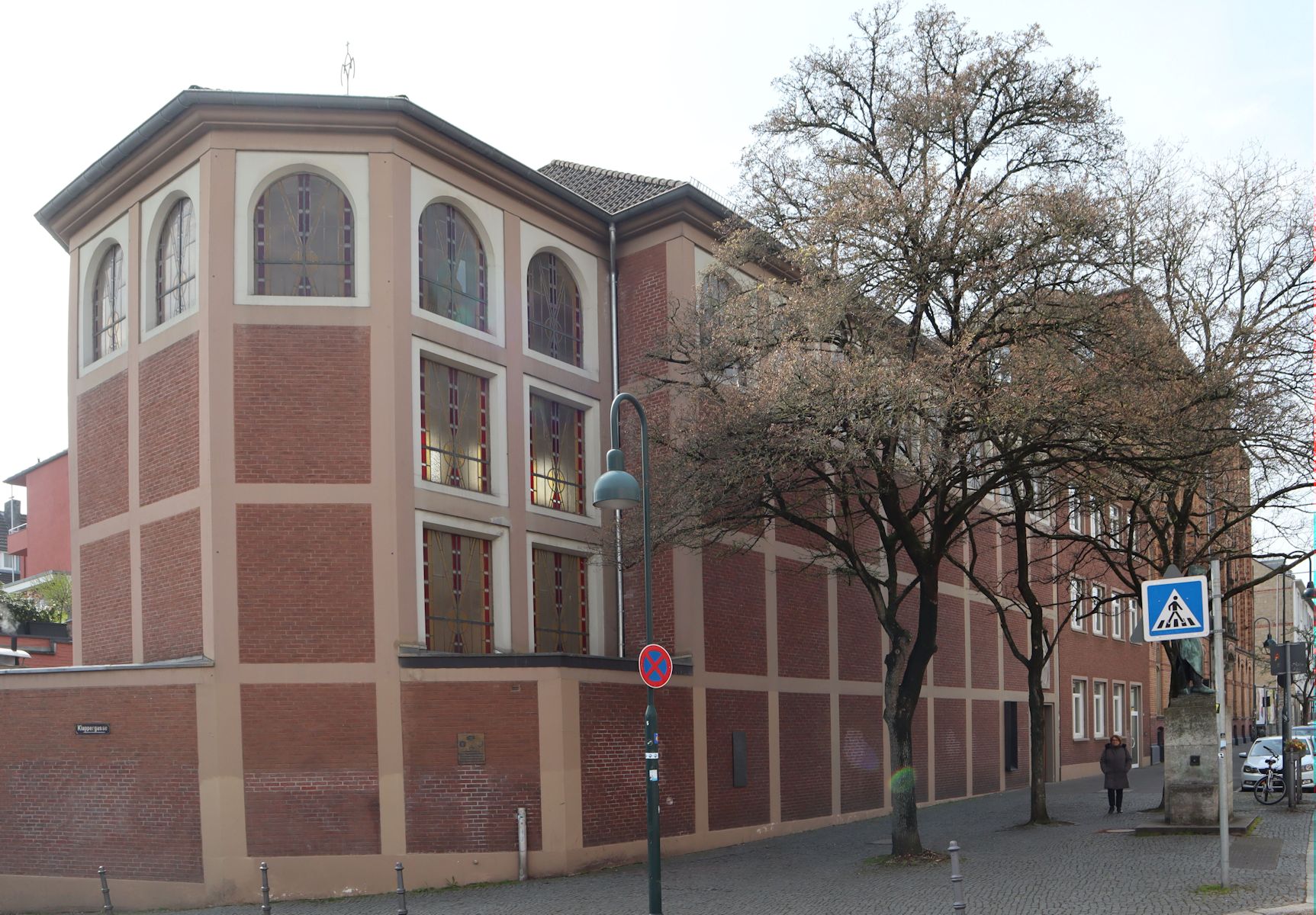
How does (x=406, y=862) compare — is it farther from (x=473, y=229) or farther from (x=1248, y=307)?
(x=1248, y=307)

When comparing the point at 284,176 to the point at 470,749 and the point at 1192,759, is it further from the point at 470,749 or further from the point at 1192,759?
the point at 1192,759

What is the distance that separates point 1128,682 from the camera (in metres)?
48.7

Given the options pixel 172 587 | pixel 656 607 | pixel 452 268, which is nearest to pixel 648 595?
pixel 656 607

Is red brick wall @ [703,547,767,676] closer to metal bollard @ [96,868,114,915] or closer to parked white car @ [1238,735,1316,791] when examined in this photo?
metal bollard @ [96,868,114,915]

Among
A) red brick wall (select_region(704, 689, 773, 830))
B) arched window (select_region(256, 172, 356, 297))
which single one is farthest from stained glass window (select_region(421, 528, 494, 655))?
red brick wall (select_region(704, 689, 773, 830))

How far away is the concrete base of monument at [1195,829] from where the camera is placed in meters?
19.0

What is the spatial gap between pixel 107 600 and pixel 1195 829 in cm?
1771

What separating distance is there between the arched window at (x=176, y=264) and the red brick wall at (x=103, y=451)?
1.61 metres

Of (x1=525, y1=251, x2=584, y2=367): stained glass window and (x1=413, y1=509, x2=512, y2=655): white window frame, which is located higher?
(x1=525, y1=251, x2=584, y2=367): stained glass window

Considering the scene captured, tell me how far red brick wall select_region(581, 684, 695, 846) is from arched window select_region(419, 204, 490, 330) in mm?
6666

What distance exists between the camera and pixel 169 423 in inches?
811

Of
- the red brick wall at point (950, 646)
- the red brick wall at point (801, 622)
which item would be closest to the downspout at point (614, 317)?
the red brick wall at point (801, 622)

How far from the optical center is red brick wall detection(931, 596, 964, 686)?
110 feet

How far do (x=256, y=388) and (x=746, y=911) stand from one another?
10.5 m
